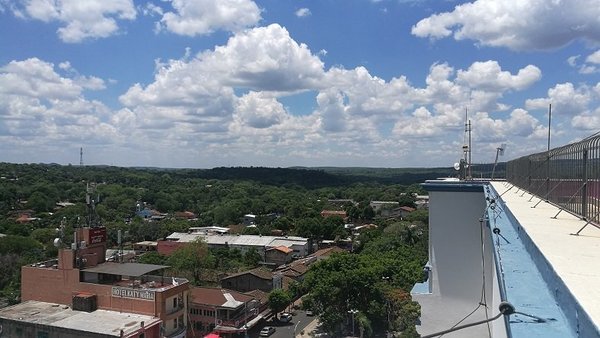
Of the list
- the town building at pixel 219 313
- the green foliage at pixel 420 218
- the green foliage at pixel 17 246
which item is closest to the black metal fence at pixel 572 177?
the town building at pixel 219 313

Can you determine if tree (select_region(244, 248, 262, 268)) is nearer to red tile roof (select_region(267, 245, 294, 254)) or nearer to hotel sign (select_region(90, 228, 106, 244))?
red tile roof (select_region(267, 245, 294, 254))

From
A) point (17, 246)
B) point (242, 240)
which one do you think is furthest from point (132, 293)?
point (242, 240)

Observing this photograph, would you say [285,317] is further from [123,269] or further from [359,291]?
[123,269]

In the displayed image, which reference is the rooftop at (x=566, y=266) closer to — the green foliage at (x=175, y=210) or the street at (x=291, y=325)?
the green foliage at (x=175, y=210)

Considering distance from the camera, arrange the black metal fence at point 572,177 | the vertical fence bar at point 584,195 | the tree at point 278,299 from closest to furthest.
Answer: the black metal fence at point 572,177, the vertical fence bar at point 584,195, the tree at point 278,299

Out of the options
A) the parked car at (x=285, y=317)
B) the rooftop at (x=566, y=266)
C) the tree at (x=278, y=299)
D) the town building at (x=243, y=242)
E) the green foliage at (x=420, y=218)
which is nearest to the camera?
the rooftop at (x=566, y=266)

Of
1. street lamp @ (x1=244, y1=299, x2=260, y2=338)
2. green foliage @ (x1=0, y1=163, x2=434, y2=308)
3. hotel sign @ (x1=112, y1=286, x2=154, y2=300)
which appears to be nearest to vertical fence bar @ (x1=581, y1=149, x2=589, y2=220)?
hotel sign @ (x1=112, y1=286, x2=154, y2=300)
